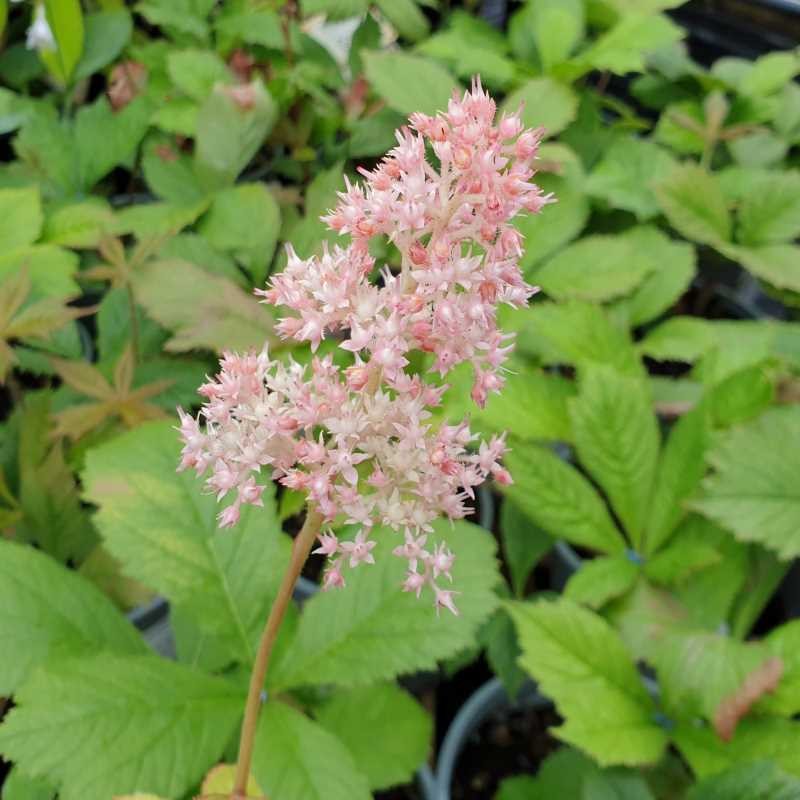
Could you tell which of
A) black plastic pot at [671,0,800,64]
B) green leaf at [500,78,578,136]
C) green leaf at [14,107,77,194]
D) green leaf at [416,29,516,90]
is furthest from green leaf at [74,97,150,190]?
black plastic pot at [671,0,800,64]

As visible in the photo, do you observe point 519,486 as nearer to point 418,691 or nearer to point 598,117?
point 418,691

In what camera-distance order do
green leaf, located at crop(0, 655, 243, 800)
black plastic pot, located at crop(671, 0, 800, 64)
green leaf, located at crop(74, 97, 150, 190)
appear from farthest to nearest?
black plastic pot, located at crop(671, 0, 800, 64) < green leaf, located at crop(74, 97, 150, 190) < green leaf, located at crop(0, 655, 243, 800)

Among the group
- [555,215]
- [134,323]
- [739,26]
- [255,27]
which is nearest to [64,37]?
[255,27]

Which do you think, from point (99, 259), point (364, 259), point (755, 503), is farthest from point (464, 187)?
point (99, 259)

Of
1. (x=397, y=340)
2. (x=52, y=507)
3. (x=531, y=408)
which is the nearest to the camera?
(x=397, y=340)

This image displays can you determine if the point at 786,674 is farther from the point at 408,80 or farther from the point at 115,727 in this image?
the point at 408,80

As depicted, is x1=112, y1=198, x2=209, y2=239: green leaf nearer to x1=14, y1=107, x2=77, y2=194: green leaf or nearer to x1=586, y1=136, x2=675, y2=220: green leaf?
x1=14, y1=107, x2=77, y2=194: green leaf

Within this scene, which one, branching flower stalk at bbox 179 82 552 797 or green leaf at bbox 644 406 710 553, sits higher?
branching flower stalk at bbox 179 82 552 797
